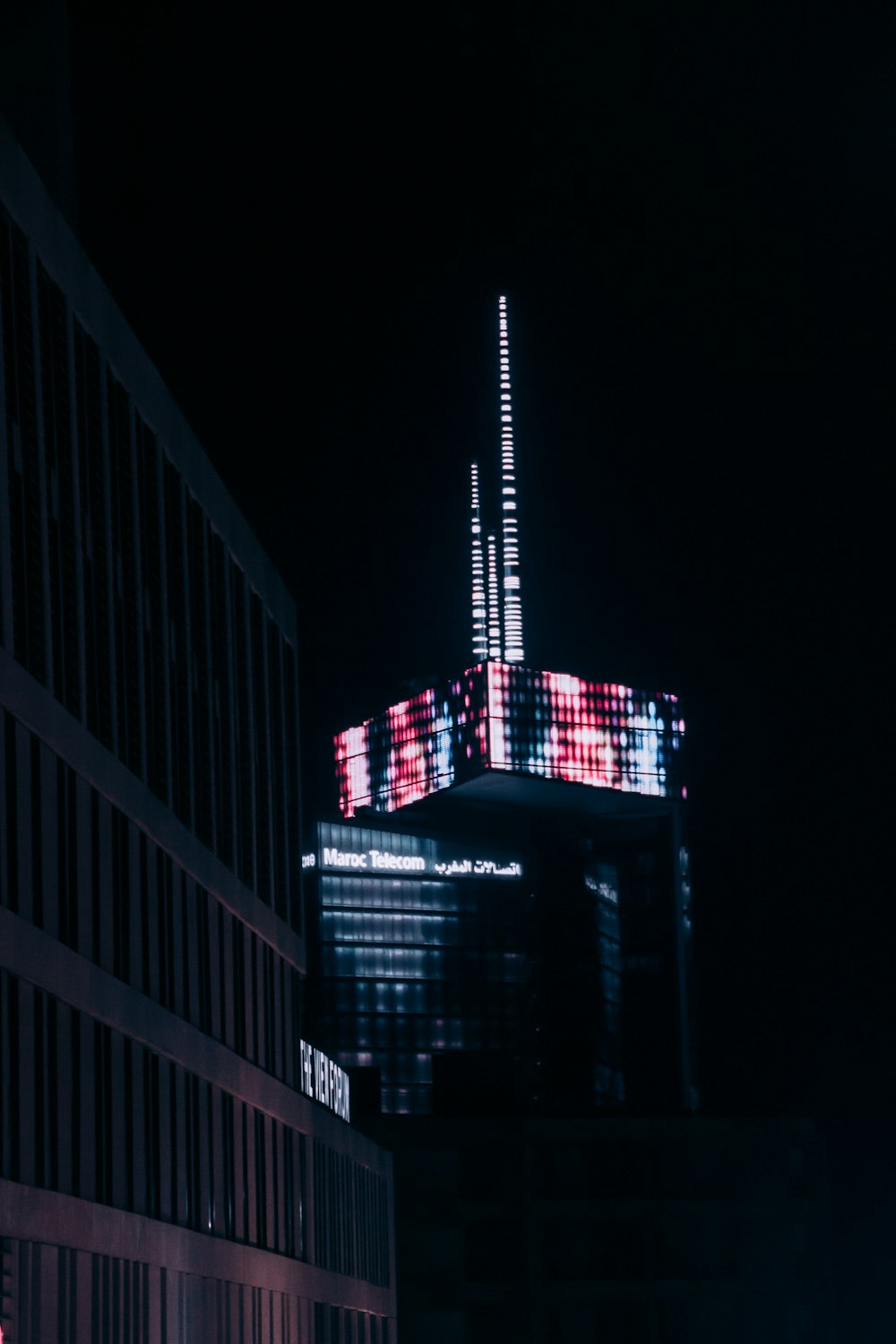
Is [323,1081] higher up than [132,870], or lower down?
lower down

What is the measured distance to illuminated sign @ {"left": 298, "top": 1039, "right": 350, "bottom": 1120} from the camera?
7444 centimetres

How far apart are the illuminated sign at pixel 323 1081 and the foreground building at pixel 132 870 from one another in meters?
1.92

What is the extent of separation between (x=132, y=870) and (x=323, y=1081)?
3078 cm

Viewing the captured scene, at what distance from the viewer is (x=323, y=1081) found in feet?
257

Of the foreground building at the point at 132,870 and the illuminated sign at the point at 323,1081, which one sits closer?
the foreground building at the point at 132,870

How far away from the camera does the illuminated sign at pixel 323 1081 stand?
74.4 m

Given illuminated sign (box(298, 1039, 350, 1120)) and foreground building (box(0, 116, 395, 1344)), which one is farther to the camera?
illuminated sign (box(298, 1039, 350, 1120))

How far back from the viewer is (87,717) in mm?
46188

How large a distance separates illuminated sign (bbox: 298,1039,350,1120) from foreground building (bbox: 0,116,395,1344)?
6.30 ft

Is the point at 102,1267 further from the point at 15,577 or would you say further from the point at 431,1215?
the point at 431,1215

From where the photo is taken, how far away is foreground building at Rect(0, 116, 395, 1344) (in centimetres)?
4062

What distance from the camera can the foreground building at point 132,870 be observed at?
4062 cm

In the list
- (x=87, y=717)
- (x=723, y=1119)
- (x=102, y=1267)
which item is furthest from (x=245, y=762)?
(x=723, y=1119)

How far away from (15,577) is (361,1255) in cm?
4941
